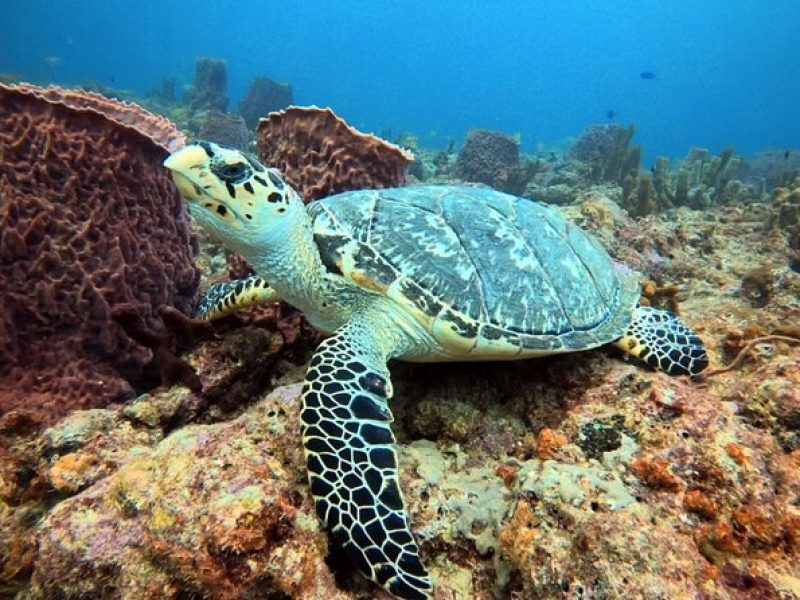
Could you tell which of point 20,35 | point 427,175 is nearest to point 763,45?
point 427,175

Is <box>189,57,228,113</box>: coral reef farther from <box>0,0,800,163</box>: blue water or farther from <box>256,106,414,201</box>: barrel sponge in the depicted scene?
<box>0,0,800,163</box>: blue water

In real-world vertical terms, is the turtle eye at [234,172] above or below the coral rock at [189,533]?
above

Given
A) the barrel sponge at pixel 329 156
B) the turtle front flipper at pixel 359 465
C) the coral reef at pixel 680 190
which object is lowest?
the turtle front flipper at pixel 359 465

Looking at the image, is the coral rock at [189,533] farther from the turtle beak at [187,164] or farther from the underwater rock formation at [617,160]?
the underwater rock formation at [617,160]

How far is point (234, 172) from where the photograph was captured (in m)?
2.60

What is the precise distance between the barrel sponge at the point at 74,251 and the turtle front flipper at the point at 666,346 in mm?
3426

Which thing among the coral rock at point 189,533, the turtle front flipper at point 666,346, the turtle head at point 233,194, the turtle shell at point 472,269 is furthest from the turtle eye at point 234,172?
the turtle front flipper at point 666,346

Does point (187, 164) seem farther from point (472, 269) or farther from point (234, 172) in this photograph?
point (472, 269)

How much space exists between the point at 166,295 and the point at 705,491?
359 cm

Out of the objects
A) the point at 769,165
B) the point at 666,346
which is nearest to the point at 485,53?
the point at 769,165

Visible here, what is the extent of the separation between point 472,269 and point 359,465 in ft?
4.76

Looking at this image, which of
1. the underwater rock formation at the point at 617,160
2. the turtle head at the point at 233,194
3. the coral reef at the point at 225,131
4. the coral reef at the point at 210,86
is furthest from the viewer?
the coral reef at the point at 210,86

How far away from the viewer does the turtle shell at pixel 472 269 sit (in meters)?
2.75

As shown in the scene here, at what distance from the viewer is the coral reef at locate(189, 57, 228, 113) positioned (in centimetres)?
2248
